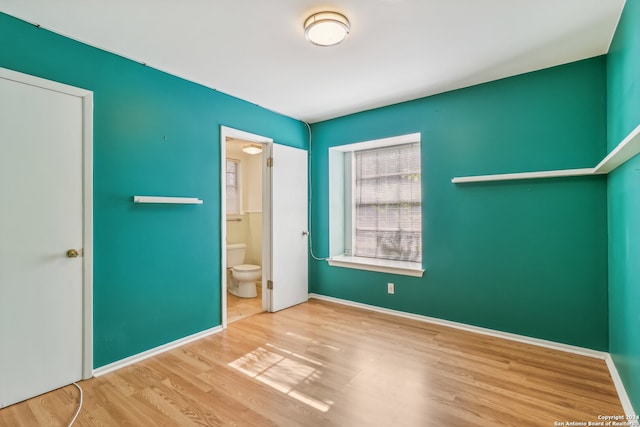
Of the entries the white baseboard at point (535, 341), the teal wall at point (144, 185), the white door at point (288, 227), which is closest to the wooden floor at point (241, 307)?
the white door at point (288, 227)

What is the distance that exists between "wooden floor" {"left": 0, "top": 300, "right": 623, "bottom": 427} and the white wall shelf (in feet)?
4.91

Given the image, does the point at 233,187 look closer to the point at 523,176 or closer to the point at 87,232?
the point at 87,232

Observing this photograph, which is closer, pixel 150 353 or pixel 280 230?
pixel 150 353

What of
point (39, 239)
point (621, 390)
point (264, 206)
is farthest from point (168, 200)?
point (621, 390)

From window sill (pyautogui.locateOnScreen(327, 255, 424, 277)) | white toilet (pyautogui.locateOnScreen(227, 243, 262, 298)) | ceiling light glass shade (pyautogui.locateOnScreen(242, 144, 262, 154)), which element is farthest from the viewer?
ceiling light glass shade (pyautogui.locateOnScreen(242, 144, 262, 154))

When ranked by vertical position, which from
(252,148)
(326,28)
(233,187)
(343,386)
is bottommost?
(343,386)

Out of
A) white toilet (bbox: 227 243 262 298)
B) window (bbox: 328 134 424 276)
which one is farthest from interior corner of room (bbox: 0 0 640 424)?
white toilet (bbox: 227 243 262 298)

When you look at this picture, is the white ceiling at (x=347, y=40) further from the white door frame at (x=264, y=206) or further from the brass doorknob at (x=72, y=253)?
the brass doorknob at (x=72, y=253)

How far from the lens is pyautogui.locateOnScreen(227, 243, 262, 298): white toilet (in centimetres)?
430

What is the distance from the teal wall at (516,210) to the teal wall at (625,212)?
155 millimetres

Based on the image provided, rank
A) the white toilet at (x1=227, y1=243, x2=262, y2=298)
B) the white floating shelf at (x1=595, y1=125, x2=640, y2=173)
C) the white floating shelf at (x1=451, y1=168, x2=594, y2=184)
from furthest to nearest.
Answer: the white toilet at (x1=227, y1=243, x2=262, y2=298) → the white floating shelf at (x1=451, y1=168, x2=594, y2=184) → the white floating shelf at (x1=595, y1=125, x2=640, y2=173)

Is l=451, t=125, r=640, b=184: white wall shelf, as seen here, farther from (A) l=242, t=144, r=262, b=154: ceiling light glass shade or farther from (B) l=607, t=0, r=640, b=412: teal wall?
(A) l=242, t=144, r=262, b=154: ceiling light glass shade

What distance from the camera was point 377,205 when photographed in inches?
161

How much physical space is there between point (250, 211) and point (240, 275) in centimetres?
130
